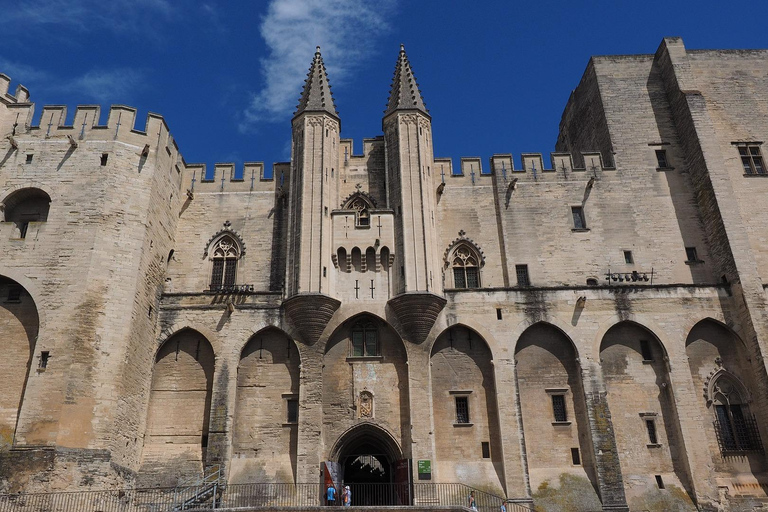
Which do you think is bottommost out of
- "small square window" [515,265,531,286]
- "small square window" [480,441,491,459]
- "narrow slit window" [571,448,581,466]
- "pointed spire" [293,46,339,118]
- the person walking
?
the person walking

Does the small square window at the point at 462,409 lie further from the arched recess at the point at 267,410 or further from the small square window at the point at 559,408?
the arched recess at the point at 267,410

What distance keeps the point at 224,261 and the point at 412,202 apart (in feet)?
26.5

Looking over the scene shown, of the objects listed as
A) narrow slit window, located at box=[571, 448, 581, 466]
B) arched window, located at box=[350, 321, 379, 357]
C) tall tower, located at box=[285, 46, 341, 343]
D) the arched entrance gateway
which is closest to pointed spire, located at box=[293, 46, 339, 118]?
tall tower, located at box=[285, 46, 341, 343]

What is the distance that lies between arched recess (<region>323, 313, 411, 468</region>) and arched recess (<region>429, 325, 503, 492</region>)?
1.30m

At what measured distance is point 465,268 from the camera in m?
26.8

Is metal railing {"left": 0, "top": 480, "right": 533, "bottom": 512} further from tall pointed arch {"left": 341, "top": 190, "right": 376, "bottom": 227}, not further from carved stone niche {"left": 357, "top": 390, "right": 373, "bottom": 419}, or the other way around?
tall pointed arch {"left": 341, "top": 190, "right": 376, "bottom": 227}

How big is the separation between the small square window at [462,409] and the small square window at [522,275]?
563 cm

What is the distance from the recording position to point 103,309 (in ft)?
69.2

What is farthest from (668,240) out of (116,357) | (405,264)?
(116,357)

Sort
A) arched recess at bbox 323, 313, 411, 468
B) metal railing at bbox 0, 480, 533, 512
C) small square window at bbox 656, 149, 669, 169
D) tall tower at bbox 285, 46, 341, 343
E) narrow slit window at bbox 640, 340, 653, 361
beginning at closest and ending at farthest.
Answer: metal railing at bbox 0, 480, 533, 512 < arched recess at bbox 323, 313, 411, 468 < tall tower at bbox 285, 46, 341, 343 < narrow slit window at bbox 640, 340, 653, 361 < small square window at bbox 656, 149, 669, 169

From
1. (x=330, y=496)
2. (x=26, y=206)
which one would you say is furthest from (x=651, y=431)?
(x=26, y=206)

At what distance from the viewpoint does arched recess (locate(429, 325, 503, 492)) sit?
22.1 metres

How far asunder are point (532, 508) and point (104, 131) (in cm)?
2006

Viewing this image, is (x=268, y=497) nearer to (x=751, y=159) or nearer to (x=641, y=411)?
(x=641, y=411)
